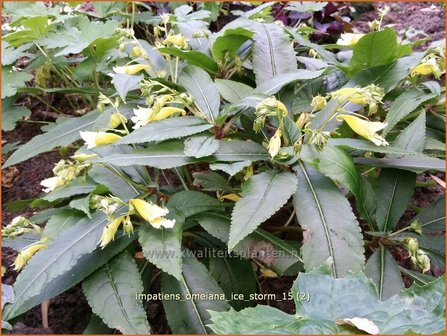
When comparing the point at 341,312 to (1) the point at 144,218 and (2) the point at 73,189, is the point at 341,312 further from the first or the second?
(2) the point at 73,189

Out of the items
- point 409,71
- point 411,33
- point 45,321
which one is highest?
point 409,71

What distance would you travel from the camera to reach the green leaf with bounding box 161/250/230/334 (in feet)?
4.16

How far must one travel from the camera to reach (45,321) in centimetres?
150

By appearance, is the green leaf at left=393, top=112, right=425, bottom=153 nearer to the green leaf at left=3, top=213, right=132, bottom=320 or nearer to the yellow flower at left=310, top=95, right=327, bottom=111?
the yellow flower at left=310, top=95, right=327, bottom=111

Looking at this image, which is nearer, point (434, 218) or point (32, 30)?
point (434, 218)

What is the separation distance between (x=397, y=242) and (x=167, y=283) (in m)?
0.66

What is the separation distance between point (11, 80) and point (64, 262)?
110cm

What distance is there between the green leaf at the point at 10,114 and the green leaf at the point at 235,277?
1.15 meters

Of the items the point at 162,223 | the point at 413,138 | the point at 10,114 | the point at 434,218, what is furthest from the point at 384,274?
the point at 10,114

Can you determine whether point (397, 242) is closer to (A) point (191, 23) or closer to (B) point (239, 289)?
(B) point (239, 289)

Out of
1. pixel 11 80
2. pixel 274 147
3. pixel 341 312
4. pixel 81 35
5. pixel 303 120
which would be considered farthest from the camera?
pixel 11 80

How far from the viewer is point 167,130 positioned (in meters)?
1.33

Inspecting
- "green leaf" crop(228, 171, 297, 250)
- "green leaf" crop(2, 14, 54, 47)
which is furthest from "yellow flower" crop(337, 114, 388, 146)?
"green leaf" crop(2, 14, 54, 47)

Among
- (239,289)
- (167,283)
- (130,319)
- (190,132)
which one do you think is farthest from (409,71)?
(130,319)
